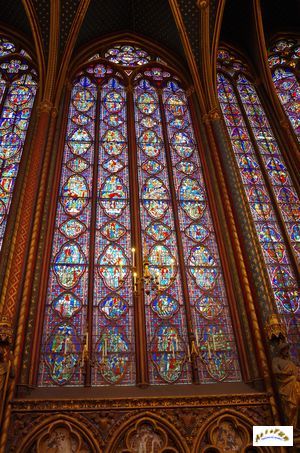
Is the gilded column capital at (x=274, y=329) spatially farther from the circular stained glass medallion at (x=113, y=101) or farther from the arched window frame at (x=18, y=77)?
the circular stained glass medallion at (x=113, y=101)

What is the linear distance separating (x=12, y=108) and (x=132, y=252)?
7.23 meters

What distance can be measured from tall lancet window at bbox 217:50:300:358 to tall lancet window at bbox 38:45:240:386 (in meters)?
1.22

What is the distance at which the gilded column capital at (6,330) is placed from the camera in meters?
7.89

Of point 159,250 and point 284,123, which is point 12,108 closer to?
point 159,250

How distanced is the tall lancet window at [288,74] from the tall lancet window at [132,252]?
10.1ft

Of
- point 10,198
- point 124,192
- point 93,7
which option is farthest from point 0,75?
point 124,192

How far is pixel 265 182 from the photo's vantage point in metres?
12.2

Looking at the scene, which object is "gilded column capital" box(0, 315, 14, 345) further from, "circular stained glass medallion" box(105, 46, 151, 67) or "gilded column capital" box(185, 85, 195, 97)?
"circular stained glass medallion" box(105, 46, 151, 67)

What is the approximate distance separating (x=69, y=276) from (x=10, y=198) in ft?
8.51

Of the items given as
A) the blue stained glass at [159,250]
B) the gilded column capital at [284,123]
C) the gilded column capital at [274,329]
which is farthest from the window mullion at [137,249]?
the gilded column capital at [284,123]

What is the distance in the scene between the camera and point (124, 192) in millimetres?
11578

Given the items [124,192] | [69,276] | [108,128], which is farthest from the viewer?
[108,128]

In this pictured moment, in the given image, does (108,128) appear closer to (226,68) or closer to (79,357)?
(226,68)

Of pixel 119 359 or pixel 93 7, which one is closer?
pixel 119 359
